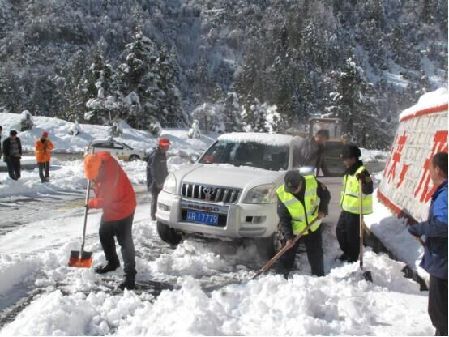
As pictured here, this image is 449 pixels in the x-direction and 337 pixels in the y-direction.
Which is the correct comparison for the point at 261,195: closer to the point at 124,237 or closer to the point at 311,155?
the point at 311,155

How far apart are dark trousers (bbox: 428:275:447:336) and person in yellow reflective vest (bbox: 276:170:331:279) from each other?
213 centimetres

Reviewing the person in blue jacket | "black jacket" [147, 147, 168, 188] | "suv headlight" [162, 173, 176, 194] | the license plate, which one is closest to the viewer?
the person in blue jacket

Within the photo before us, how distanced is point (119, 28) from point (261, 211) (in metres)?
148

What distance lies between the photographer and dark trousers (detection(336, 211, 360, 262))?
7094 mm

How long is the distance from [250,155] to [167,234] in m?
1.87

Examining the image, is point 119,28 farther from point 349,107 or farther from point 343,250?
point 343,250

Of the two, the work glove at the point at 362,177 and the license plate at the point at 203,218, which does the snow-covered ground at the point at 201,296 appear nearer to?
the license plate at the point at 203,218

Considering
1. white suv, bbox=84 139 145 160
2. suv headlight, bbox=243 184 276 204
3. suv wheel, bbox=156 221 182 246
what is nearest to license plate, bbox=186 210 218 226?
suv headlight, bbox=243 184 276 204

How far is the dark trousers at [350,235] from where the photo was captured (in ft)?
23.3

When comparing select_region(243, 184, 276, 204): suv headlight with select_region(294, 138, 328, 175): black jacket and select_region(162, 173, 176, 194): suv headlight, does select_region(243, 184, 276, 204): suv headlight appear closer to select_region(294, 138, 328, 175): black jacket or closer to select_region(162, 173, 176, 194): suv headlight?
select_region(162, 173, 176, 194): suv headlight

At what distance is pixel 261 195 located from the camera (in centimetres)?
725

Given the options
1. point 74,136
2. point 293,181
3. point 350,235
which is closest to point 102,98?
point 74,136

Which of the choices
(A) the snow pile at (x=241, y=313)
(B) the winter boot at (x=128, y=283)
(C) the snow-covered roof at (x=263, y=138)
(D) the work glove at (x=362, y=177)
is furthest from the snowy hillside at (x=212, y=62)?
(A) the snow pile at (x=241, y=313)

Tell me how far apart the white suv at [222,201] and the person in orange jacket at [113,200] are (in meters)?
1.37
